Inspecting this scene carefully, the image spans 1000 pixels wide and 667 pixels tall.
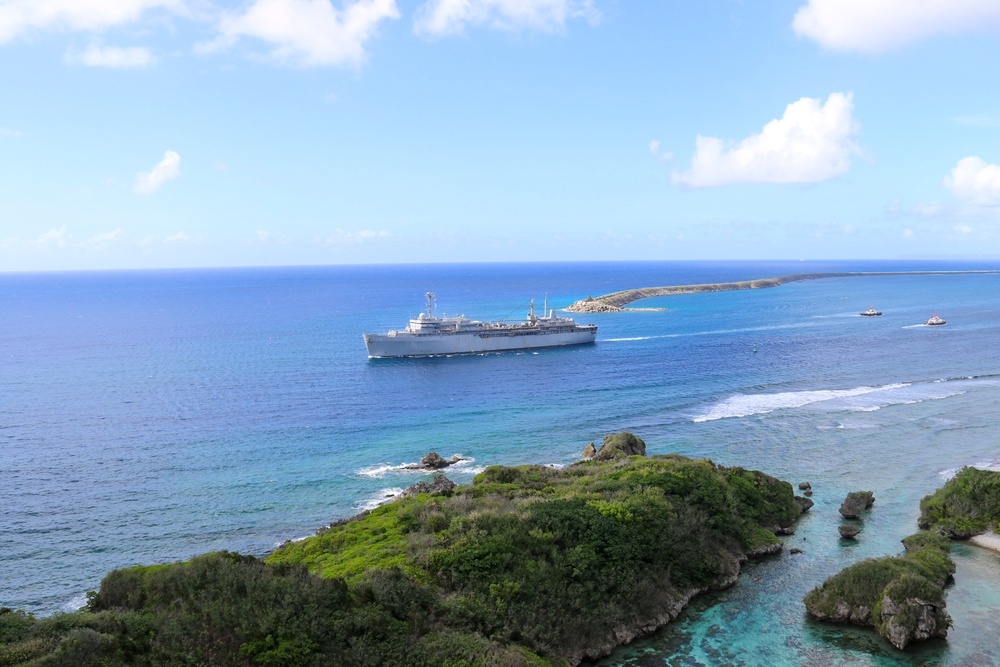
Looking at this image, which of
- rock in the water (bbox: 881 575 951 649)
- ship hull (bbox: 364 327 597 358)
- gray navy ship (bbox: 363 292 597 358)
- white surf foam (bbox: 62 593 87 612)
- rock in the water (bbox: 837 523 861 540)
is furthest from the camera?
gray navy ship (bbox: 363 292 597 358)

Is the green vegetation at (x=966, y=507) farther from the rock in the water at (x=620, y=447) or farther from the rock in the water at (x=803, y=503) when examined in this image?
the rock in the water at (x=620, y=447)

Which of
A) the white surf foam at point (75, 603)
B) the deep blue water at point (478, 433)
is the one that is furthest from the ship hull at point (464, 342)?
the white surf foam at point (75, 603)

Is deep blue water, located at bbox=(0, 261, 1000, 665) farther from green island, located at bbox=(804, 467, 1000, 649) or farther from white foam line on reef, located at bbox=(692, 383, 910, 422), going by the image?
green island, located at bbox=(804, 467, 1000, 649)

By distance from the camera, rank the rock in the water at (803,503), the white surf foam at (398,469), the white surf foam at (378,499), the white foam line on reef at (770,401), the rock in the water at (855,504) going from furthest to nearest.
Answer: the white foam line on reef at (770,401) → the white surf foam at (398,469) → the white surf foam at (378,499) → the rock in the water at (803,503) → the rock in the water at (855,504)

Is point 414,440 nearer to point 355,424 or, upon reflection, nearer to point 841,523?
point 355,424

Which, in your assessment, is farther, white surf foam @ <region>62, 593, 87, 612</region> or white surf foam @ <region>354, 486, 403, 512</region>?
white surf foam @ <region>354, 486, 403, 512</region>

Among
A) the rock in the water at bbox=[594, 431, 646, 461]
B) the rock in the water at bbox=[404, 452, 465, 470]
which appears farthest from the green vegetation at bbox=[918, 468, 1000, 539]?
the rock in the water at bbox=[404, 452, 465, 470]
